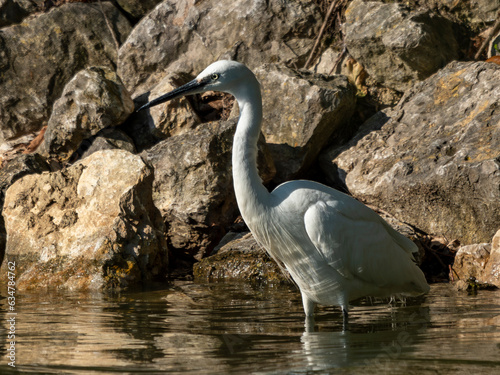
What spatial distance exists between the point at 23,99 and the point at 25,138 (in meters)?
0.71

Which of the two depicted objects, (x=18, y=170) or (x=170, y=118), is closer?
(x=18, y=170)

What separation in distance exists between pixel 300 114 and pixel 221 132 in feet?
3.97

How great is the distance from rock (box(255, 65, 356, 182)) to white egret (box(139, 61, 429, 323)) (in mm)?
3416

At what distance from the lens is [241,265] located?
7.12m

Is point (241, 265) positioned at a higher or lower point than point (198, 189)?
lower

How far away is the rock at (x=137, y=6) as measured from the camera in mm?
12508

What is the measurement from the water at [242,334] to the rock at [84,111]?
149 inches

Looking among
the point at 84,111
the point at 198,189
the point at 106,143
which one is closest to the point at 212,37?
the point at 84,111

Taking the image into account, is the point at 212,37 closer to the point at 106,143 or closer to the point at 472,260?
the point at 106,143

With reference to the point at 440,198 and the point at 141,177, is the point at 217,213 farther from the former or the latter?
the point at 440,198

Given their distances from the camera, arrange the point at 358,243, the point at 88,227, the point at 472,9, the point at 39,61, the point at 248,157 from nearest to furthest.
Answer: the point at 248,157, the point at 358,243, the point at 88,227, the point at 472,9, the point at 39,61

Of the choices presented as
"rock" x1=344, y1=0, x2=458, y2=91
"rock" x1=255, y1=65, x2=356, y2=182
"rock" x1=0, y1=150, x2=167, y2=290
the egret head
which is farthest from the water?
"rock" x1=344, y1=0, x2=458, y2=91

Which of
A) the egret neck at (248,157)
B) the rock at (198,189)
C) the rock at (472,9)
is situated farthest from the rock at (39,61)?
the egret neck at (248,157)

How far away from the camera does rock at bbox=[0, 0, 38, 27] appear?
12.8 metres
